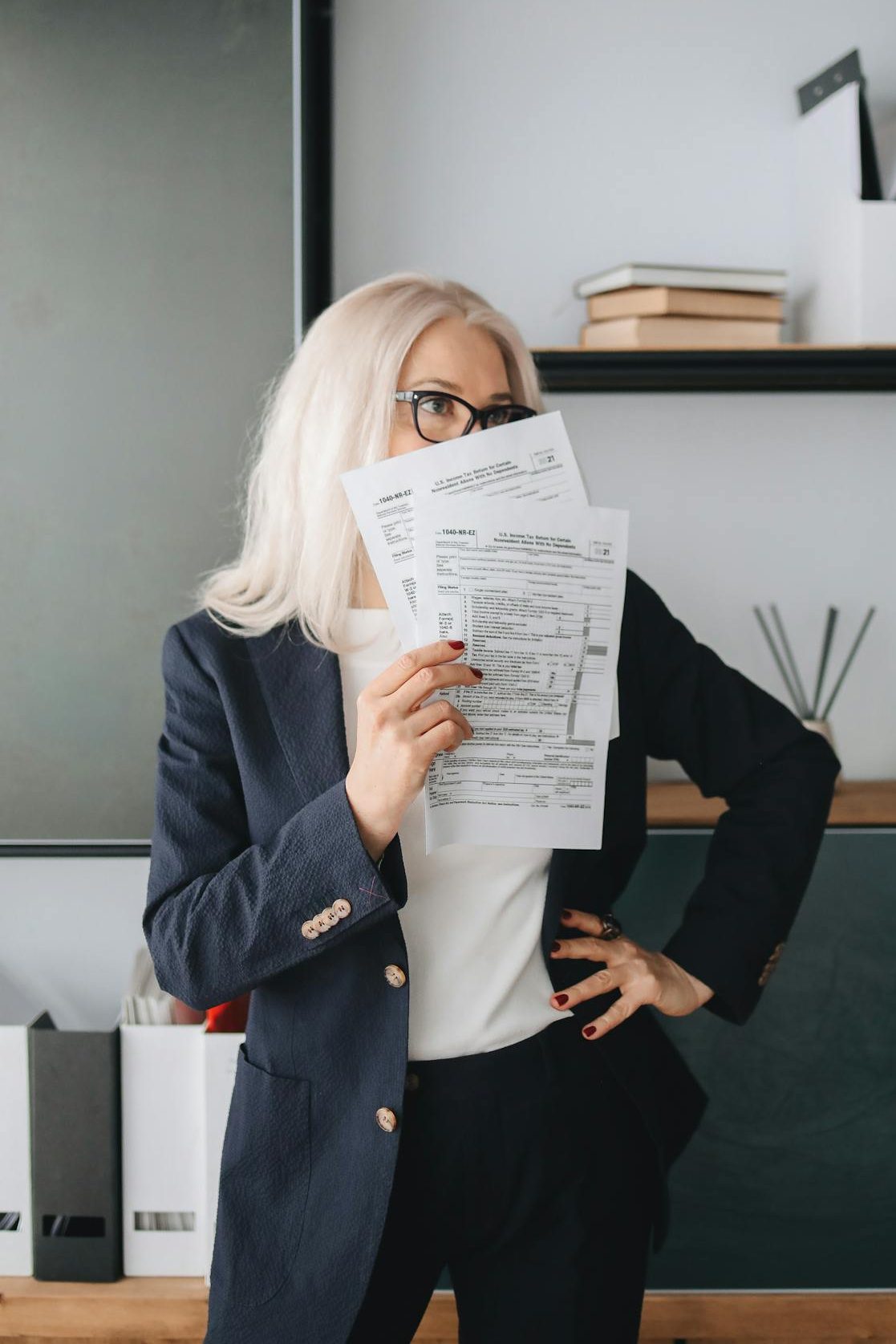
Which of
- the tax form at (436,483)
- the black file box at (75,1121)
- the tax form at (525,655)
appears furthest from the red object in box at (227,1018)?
the tax form at (436,483)

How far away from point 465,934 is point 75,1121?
33.0 inches

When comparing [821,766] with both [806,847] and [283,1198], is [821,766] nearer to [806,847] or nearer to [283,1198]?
[806,847]

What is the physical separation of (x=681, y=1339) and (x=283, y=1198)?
923mm

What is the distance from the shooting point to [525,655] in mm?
948

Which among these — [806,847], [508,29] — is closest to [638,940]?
[806,847]

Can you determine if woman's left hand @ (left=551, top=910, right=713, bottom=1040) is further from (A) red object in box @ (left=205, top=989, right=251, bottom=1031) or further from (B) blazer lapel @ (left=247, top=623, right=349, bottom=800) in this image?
(A) red object in box @ (left=205, top=989, right=251, bottom=1031)

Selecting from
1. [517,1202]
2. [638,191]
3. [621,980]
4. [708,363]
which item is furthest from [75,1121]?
[638,191]

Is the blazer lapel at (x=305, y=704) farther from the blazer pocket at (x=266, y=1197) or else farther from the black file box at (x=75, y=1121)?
the black file box at (x=75, y=1121)

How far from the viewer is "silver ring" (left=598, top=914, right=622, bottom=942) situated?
3.58ft

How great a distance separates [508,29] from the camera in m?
1.74

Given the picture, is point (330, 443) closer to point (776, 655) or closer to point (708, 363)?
point (708, 363)

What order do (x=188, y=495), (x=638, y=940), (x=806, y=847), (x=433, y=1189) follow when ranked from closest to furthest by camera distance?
Answer: 1. (x=433, y=1189)
2. (x=806, y=847)
3. (x=638, y=940)
4. (x=188, y=495)

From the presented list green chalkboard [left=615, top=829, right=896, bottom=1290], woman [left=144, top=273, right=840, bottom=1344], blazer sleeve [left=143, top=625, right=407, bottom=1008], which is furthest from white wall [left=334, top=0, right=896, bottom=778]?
blazer sleeve [left=143, top=625, right=407, bottom=1008]

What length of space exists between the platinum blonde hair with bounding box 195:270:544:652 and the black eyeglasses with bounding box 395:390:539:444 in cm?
3
